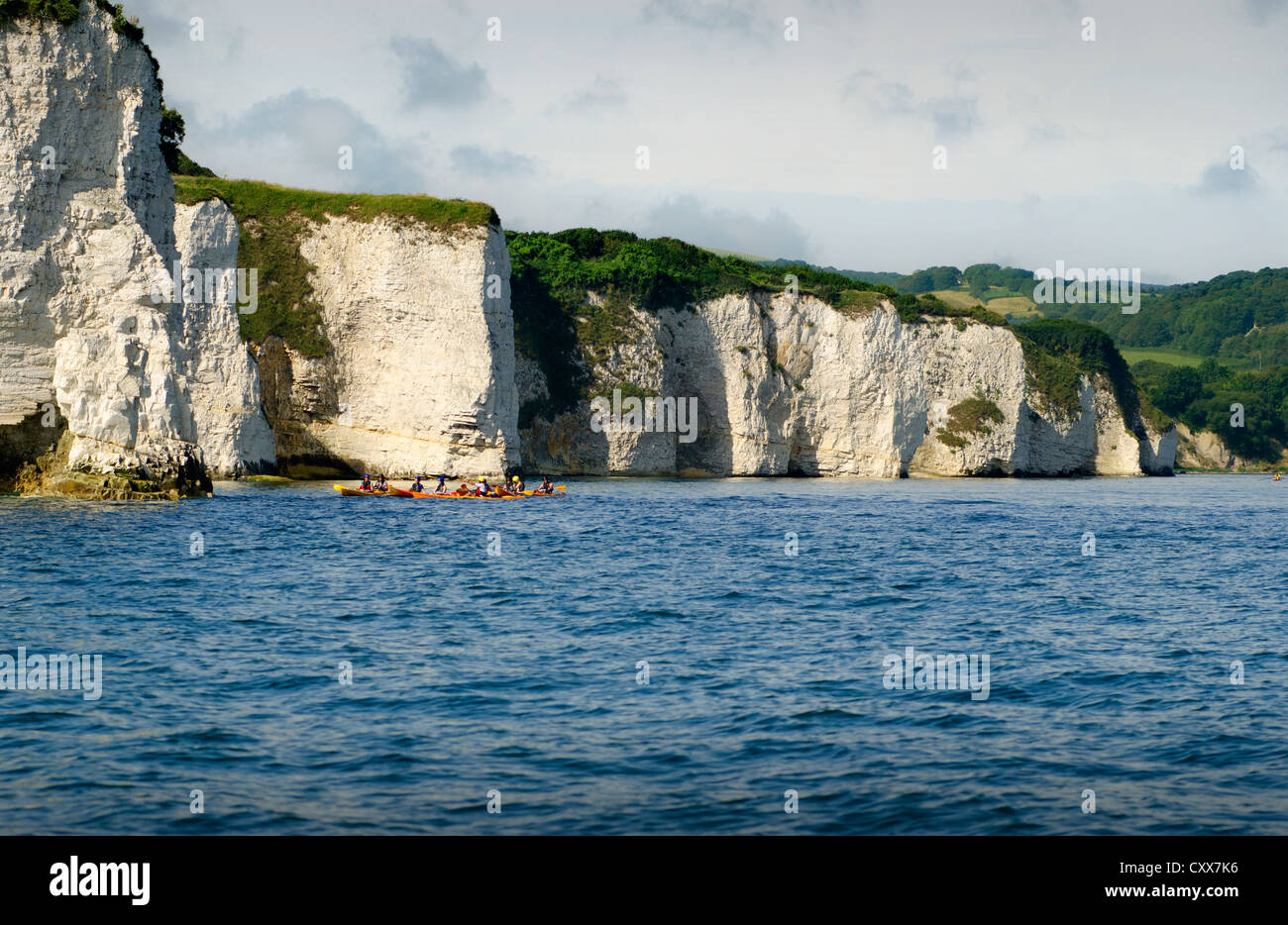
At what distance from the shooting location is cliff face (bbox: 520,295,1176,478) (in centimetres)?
8819


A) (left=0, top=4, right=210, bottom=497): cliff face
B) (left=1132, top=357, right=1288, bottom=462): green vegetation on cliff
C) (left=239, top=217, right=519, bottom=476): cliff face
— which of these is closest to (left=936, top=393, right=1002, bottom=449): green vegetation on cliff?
(left=239, top=217, right=519, bottom=476): cliff face

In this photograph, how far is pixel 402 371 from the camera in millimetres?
70000

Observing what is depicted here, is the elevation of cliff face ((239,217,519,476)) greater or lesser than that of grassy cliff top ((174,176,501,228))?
lesser

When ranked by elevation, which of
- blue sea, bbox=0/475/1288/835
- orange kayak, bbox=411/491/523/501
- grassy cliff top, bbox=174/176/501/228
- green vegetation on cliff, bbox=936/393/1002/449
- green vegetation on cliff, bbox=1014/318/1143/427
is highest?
grassy cliff top, bbox=174/176/501/228

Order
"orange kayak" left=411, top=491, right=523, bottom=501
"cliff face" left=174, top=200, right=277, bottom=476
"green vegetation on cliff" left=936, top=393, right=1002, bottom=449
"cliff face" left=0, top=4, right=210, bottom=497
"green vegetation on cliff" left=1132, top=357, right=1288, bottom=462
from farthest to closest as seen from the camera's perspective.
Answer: "green vegetation on cliff" left=1132, top=357, right=1288, bottom=462, "green vegetation on cliff" left=936, top=393, right=1002, bottom=449, "cliff face" left=174, top=200, right=277, bottom=476, "orange kayak" left=411, top=491, right=523, bottom=501, "cliff face" left=0, top=4, right=210, bottom=497

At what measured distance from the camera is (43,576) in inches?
1101

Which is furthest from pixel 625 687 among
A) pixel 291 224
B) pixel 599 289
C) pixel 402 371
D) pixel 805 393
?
pixel 805 393

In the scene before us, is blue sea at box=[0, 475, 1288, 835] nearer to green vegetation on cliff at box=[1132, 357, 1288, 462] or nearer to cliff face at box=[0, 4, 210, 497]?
cliff face at box=[0, 4, 210, 497]

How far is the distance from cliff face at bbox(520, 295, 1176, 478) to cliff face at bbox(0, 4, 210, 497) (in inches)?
1459

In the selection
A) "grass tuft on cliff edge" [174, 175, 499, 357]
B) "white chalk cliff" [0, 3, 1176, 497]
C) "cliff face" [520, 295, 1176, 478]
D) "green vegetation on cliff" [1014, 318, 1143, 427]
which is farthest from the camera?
"green vegetation on cliff" [1014, 318, 1143, 427]

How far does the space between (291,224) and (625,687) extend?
63.8 m

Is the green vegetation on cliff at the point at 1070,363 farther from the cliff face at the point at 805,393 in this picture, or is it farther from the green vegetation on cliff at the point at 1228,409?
the green vegetation on cliff at the point at 1228,409

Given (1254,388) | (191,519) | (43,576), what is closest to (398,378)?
(191,519)

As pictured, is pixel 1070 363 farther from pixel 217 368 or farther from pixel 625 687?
pixel 625 687
